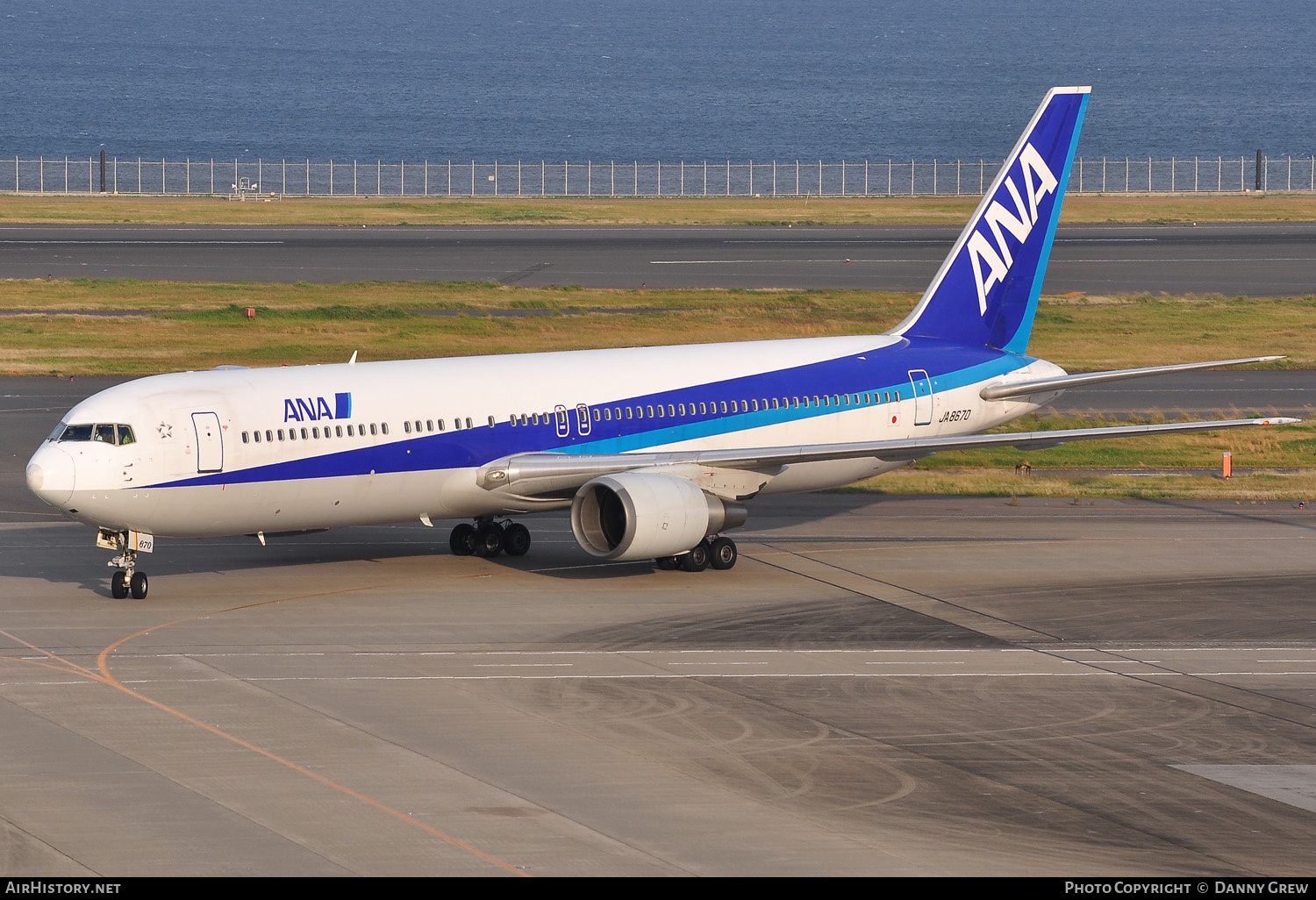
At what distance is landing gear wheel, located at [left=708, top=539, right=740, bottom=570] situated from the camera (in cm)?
4131

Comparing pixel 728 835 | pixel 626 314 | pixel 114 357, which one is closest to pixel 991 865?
pixel 728 835

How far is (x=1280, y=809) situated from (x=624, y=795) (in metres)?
8.69

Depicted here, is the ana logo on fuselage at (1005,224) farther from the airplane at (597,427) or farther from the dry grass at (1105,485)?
the dry grass at (1105,485)

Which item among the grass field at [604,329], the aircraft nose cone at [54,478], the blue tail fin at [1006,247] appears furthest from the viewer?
the grass field at [604,329]

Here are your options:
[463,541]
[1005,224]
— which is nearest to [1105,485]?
[1005,224]

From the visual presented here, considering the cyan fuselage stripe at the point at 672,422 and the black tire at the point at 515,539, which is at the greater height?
the cyan fuselage stripe at the point at 672,422

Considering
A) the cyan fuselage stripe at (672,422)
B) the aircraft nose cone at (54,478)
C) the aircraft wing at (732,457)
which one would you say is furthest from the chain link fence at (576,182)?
the aircraft nose cone at (54,478)

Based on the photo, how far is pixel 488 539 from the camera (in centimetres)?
4288

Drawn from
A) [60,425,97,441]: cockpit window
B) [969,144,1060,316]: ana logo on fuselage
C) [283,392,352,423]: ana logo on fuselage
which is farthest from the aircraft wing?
[60,425,97,441]: cockpit window

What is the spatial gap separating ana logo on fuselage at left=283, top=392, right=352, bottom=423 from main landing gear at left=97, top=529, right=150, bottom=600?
4279 mm

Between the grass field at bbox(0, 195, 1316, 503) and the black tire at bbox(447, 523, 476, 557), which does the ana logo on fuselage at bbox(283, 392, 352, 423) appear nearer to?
the black tire at bbox(447, 523, 476, 557)

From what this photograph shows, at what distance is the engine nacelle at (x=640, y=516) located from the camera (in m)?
38.5

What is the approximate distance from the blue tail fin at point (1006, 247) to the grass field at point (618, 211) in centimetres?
7744

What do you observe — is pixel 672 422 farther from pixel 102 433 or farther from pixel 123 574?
pixel 102 433
